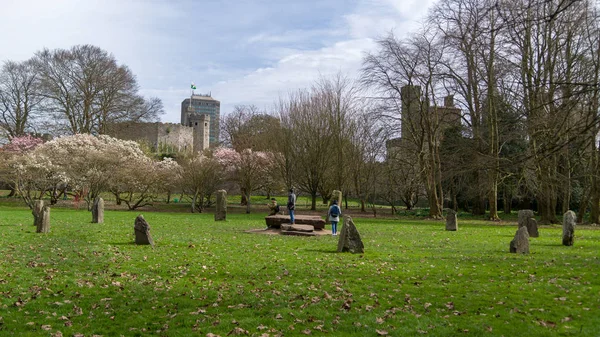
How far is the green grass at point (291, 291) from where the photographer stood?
5996 millimetres

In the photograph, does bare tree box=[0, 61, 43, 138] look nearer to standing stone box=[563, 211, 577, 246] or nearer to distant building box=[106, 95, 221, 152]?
distant building box=[106, 95, 221, 152]

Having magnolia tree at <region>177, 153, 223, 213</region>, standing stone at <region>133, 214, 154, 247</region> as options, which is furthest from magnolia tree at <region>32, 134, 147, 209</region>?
standing stone at <region>133, 214, 154, 247</region>

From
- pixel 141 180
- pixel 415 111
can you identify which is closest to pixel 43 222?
pixel 141 180

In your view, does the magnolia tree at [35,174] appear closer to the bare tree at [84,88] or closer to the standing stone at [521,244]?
the bare tree at [84,88]

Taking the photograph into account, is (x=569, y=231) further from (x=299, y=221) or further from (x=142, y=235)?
(x=142, y=235)

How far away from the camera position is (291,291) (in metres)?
7.75

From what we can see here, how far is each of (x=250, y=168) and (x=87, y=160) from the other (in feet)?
37.2

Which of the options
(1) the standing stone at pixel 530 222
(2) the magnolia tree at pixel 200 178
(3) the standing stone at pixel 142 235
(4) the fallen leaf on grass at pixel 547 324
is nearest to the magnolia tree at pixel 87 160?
(2) the magnolia tree at pixel 200 178

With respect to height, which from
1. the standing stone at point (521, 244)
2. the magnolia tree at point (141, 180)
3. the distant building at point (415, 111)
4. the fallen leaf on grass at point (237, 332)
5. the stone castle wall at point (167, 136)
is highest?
the stone castle wall at point (167, 136)

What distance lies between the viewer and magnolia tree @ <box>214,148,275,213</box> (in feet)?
120

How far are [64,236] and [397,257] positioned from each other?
997 cm

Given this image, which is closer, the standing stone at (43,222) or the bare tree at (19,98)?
the standing stone at (43,222)

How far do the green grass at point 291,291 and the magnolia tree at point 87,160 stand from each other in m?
21.8

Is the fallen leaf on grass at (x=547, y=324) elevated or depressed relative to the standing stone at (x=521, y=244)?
depressed
